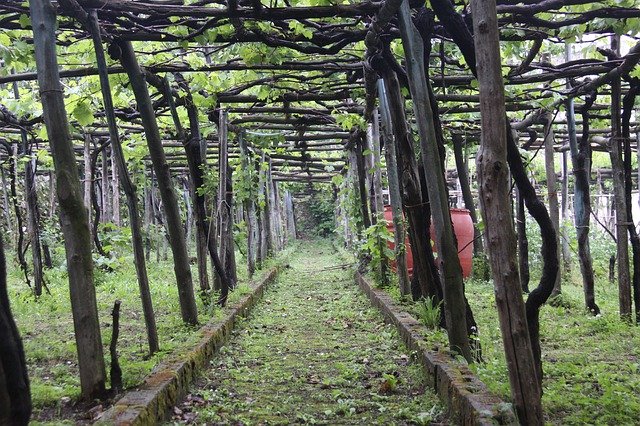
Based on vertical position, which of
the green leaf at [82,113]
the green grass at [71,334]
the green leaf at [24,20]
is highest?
the green leaf at [24,20]

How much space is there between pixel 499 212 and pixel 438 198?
1.71 m

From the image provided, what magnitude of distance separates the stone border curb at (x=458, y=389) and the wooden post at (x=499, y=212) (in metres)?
0.15

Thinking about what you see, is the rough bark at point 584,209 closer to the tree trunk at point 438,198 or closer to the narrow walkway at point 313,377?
the narrow walkway at point 313,377

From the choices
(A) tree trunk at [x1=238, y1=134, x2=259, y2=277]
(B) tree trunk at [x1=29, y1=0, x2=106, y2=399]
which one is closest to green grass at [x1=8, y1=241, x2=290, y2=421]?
(B) tree trunk at [x1=29, y1=0, x2=106, y2=399]

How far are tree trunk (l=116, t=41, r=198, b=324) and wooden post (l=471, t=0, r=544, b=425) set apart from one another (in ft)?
13.3

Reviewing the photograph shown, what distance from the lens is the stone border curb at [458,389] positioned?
10.8ft

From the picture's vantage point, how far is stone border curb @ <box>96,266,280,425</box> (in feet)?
11.5

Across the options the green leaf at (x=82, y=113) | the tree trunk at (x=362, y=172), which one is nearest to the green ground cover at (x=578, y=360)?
the tree trunk at (x=362, y=172)

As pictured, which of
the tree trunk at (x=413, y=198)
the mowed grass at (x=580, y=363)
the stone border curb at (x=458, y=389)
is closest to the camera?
the stone border curb at (x=458, y=389)

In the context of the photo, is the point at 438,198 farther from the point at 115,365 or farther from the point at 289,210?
the point at 289,210

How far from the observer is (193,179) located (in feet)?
28.8

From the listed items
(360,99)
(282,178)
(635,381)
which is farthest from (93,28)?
(282,178)

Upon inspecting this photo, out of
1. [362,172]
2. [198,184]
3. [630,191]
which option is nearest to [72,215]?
[198,184]

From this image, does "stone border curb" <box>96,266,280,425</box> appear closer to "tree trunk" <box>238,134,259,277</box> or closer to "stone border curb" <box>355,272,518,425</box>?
"stone border curb" <box>355,272,518,425</box>
